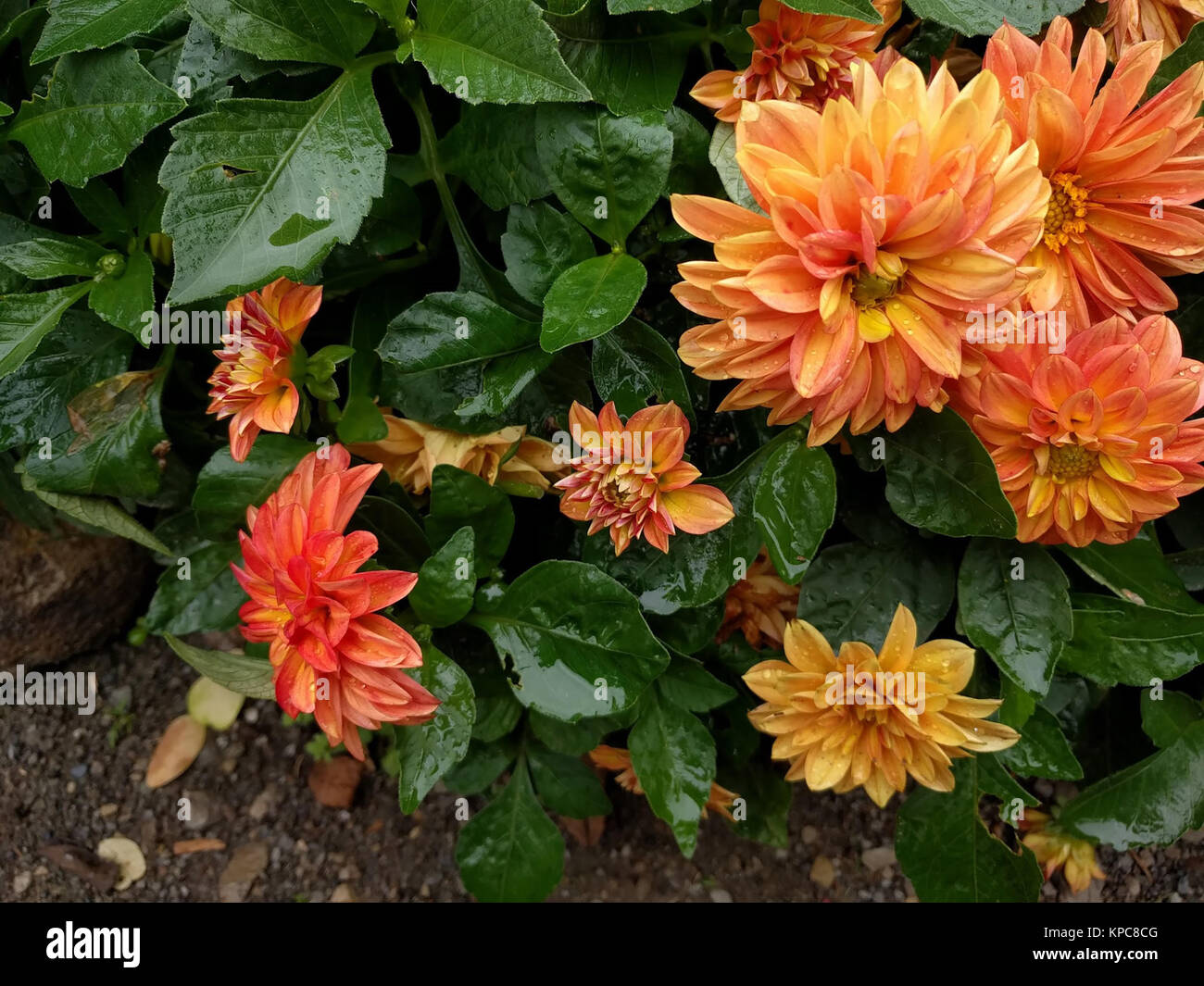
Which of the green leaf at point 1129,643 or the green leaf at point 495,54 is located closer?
the green leaf at point 495,54

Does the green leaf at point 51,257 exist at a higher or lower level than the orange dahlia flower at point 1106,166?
lower

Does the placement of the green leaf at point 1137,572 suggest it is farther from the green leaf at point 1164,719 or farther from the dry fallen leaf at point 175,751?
the dry fallen leaf at point 175,751

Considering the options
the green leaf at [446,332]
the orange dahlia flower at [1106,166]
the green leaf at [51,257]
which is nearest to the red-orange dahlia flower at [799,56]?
the orange dahlia flower at [1106,166]

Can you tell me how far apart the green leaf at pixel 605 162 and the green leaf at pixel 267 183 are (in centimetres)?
17

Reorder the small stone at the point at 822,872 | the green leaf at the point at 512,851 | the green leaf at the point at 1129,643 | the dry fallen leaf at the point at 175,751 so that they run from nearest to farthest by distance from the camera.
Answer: the green leaf at the point at 1129,643 < the green leaf at the point at 512,851 < the small stone at the point at 822,872 < the dry fallen leaf at the point at 175,751

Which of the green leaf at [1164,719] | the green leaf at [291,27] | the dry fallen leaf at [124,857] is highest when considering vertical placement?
the green leaf at [291,27]

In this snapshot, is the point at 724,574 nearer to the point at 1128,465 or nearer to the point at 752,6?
the point at 1128,465

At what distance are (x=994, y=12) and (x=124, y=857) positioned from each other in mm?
1768

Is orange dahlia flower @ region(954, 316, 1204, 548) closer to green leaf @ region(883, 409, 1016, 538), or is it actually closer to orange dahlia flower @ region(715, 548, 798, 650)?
green leaf @ region(883, 409, 1016, 538)

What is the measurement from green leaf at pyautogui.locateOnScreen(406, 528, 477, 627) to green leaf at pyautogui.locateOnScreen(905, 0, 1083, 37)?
0.67 m

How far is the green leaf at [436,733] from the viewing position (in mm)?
974

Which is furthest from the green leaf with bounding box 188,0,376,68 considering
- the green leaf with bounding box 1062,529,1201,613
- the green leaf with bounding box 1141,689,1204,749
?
the green leaf with bounding box 1141,689,1204,749

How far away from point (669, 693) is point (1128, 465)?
550mm

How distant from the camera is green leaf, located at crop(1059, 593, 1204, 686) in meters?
1.03
